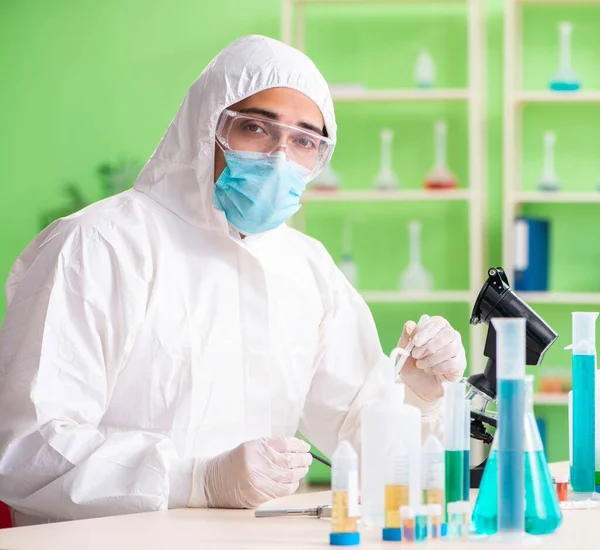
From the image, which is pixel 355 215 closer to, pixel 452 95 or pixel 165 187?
pixel 452 95

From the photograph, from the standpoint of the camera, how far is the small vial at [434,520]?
1186mm

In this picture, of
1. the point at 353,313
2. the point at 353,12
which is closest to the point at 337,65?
the point at 353,12

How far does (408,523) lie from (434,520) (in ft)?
0.12

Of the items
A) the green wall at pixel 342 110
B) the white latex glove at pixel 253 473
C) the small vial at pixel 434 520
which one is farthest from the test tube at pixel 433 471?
the green wall at pixel 342 110

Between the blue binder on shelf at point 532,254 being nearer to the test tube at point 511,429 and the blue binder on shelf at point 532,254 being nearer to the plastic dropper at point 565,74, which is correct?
the plastic dropper at point 565,74

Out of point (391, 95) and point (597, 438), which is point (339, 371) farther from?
point (391, 95)

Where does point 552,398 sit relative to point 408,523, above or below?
below

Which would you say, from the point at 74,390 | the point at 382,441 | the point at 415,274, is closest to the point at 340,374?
the point at 74,390

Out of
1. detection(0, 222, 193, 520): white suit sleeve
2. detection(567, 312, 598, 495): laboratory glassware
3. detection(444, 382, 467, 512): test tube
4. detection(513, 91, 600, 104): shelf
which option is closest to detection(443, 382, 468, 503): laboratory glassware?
detection(444, 382, 467, 512): test tube

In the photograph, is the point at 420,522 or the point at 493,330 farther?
the point at 493,330

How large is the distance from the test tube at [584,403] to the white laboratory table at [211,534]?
102 millimetres

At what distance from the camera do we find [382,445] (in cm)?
125

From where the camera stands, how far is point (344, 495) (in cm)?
115

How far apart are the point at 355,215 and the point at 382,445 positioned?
3213 mm
